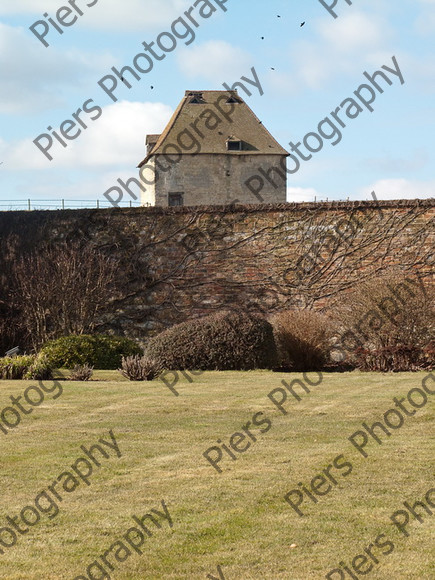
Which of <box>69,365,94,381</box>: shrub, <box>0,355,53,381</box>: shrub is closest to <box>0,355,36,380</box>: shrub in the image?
<box>0,355,53,381</box>: shrub

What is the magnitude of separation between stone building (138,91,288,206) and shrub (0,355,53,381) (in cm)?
2787

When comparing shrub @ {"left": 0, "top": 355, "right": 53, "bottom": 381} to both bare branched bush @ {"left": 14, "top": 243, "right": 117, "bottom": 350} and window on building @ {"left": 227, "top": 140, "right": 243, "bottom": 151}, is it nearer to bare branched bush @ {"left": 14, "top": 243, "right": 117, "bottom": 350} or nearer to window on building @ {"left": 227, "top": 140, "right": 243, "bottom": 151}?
bare branched bush @ {"left": 14, "top": 243, "right": 117, "bottom": 350}

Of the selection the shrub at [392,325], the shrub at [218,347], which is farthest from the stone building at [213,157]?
the shrub at [218,347]

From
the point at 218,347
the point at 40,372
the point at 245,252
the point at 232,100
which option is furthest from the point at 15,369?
the point at 232,100

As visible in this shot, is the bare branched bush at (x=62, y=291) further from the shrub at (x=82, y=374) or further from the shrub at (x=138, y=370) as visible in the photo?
the shrub at (x=138, y=370)

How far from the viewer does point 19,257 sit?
24.0 m

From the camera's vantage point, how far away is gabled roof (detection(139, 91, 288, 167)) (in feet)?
151

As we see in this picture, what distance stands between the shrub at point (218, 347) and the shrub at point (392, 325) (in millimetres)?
2175

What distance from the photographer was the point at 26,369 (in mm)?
17094

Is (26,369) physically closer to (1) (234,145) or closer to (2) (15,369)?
(2) (15,369)

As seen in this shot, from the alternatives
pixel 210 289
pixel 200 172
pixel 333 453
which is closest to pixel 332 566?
pixel 333 453

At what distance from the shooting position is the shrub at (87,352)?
1905cm

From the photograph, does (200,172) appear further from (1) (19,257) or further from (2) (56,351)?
(2) (56,351)

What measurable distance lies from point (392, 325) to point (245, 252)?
210 inches
